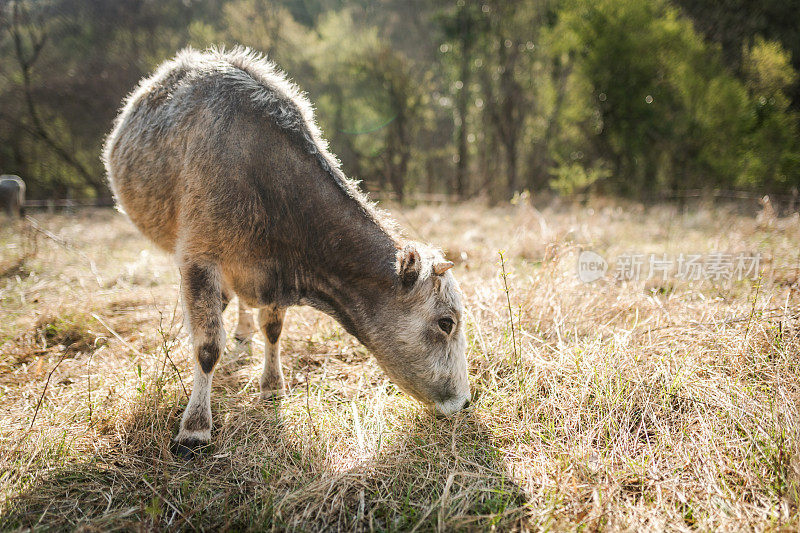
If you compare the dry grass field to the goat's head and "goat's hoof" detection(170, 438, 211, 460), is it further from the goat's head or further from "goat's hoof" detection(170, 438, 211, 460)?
the goat's head

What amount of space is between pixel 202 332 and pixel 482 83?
17.4 m

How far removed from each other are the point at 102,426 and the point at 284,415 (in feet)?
3.72

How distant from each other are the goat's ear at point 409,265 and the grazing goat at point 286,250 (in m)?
0.01

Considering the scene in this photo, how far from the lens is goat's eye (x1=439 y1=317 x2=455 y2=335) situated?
8.44 ft

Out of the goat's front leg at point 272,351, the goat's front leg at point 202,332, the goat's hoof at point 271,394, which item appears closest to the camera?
the goat's front leg at point 202,332

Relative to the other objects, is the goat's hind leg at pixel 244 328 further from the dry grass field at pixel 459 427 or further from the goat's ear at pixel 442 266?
the goat's ear at pixel 442 266

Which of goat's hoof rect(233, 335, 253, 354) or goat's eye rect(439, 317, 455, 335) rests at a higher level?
goat's eye rect(439, 317, 455, 335)

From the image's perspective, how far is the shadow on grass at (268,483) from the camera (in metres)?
1.93

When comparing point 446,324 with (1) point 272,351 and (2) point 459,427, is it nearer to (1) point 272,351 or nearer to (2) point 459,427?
(2) point 459,427

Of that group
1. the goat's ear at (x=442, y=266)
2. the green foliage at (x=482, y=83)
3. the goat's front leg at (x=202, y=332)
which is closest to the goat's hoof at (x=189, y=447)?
the goat's front leg at (x=202, y=332)

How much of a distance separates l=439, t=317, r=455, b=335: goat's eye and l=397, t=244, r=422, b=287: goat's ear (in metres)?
0.33

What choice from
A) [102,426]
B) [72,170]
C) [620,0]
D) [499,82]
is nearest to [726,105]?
[620,0]

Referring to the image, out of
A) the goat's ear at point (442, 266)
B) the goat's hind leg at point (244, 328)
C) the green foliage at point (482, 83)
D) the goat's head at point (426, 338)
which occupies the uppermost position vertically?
the green foliage at point (482, 83)

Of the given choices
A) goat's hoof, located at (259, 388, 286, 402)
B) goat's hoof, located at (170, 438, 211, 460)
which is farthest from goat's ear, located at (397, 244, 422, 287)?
goat's hoof, located at (170, 438, 211, 460)
